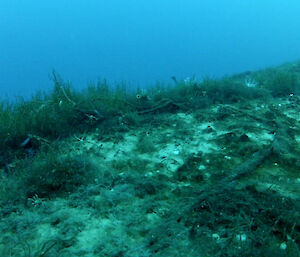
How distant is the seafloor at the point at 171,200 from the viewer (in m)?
2.57

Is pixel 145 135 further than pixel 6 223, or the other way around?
pixel 145 135

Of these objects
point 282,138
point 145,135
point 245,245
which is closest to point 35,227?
point 245,245

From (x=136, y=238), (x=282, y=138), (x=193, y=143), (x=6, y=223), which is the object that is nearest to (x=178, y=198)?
(x=136, y=238)

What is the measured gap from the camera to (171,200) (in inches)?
131

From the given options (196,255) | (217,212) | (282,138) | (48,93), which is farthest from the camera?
(48,93)

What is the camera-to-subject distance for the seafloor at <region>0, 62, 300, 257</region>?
257cm

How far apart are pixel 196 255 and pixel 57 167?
6.94 feet

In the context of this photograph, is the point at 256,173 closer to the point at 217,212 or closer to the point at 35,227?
the point at 217,212

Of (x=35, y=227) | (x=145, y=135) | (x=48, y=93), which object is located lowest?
(x=35, y=227)

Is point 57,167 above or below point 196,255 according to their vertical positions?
above

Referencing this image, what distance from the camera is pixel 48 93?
288 inches

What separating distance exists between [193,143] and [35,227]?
112 inches

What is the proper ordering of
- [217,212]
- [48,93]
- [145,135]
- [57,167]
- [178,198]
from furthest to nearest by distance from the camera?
[48,93] < [145,135] < [57,167] < [178,198] < [217,212]

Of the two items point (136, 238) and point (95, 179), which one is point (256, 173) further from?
point (95, 179)
